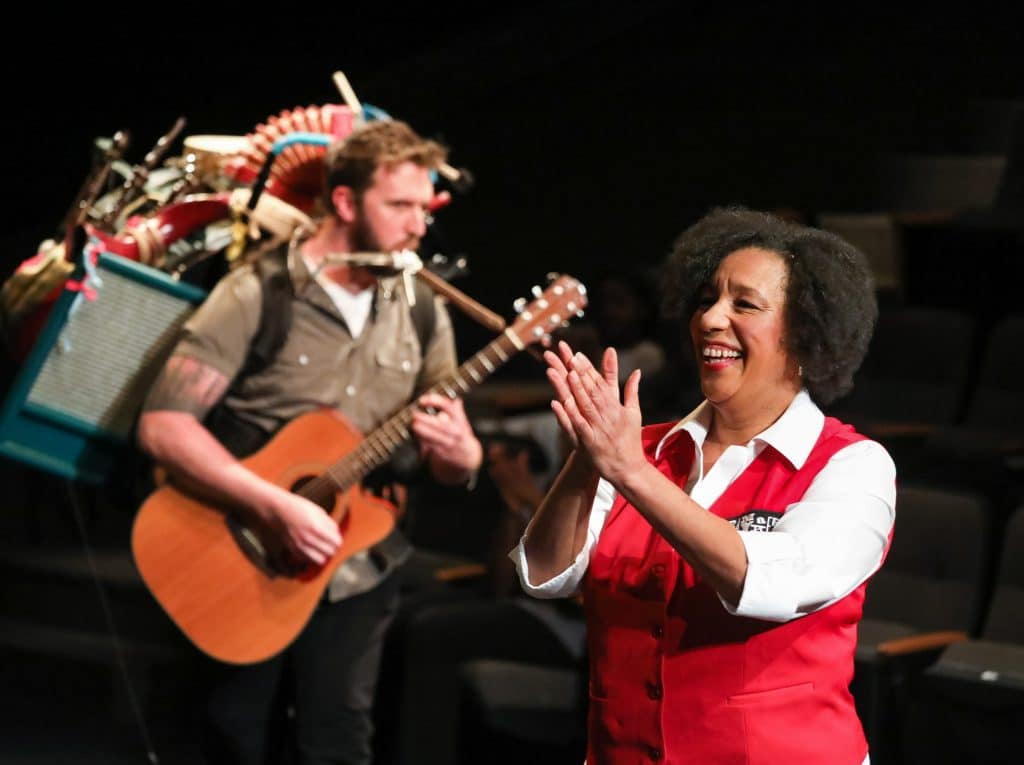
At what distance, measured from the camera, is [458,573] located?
477 cm

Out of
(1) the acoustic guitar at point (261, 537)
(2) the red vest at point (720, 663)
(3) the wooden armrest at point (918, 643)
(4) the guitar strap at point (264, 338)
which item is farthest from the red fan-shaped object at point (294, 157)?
(2) the red vest at point (720, 663)

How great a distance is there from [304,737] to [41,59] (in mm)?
3314

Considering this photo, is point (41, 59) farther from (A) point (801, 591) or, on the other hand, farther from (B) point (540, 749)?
(A) point (801, 591)

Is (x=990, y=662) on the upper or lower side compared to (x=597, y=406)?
lower

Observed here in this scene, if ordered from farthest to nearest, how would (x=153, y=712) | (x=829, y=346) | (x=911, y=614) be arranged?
(x=153, y=712)
(x=911, y=614)
(x=829, y=346)

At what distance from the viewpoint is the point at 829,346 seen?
2.05m

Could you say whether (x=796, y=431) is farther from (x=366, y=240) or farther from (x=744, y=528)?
(x=366, y=240)

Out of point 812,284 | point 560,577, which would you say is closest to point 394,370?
point 560,577

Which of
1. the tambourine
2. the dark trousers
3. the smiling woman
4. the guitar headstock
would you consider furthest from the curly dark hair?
the tambourine

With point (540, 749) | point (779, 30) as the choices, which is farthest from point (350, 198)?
point (779, 30)

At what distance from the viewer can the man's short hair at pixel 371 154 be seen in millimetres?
3605

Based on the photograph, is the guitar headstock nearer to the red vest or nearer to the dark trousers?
the dark trousers

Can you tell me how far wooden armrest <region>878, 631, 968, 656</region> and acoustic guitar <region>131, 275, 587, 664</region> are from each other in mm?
1075

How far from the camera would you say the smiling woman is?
192cm
